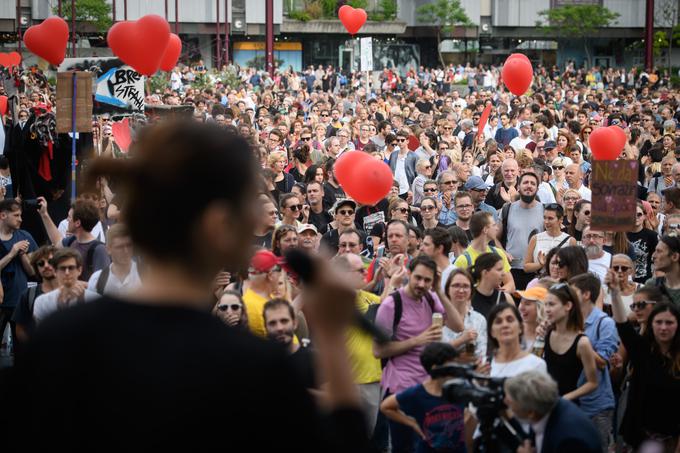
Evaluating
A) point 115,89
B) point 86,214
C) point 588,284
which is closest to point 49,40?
point 115,89


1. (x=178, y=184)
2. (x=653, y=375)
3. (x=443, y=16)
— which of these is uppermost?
(x=443, y=16)

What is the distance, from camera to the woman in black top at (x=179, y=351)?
1648 mm

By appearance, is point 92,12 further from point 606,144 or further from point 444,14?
point 606,144

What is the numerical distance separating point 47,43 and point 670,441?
10579mm

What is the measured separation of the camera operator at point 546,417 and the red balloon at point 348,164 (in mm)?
5272

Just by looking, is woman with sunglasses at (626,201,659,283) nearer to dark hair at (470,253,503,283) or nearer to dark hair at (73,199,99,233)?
dark hair at (470,253,503,283)

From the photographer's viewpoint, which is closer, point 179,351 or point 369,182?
point 179,351

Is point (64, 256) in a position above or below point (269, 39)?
below

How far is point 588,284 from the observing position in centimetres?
708

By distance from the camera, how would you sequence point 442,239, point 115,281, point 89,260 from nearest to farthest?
point 115,281
point 442,239
point 89,260

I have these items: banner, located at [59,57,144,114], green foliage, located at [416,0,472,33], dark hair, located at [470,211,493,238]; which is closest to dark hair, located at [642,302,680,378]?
dark hair, located at [470,211,493,238]

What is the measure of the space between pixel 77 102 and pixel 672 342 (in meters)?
6.10

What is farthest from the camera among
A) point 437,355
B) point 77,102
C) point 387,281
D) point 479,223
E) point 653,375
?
point 77,102

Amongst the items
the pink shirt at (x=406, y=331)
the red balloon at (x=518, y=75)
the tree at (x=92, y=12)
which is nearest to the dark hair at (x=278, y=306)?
the pink shirt at (x=406, y=331)
